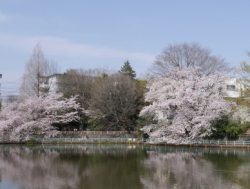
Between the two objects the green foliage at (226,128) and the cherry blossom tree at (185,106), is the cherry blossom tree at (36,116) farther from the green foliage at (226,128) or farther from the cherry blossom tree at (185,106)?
the green foliage at (226,128)

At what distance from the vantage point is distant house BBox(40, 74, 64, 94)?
52.8 m

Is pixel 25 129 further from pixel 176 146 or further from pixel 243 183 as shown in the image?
pixel 243 183

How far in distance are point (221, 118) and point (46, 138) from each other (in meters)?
18.4

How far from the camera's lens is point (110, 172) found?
22250 millimetres

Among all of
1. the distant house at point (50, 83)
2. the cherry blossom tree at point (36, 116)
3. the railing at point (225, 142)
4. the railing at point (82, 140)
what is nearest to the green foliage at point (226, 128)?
the railing at point (225, 142)

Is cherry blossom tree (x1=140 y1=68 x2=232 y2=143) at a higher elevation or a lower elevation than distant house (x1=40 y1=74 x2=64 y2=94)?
lower

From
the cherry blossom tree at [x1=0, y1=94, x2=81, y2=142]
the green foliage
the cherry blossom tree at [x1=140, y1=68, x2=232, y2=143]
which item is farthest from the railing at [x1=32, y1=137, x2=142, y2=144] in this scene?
the green foliage

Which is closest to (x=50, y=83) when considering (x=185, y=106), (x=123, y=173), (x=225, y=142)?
(x=185, y=106)

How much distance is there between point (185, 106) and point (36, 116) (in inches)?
645

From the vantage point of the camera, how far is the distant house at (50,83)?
52750mm

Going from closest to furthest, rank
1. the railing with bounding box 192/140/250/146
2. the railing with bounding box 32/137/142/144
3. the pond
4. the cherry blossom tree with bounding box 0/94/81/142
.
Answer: the pond
the railing with bounding box 192/140/250/146
the cherry blossom tree with bounding box 0/94/81/142
the railing with bounding box 32/137/142/144

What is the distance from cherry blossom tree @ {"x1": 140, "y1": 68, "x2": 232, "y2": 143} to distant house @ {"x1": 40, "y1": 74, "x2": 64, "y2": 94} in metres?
14.1

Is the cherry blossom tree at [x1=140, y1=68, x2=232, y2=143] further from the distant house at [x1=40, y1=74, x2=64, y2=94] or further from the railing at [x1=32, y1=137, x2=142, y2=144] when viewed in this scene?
the distant house at [x1=40, y1=74, x2=64, y2=94]

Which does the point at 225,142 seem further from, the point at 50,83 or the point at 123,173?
the point at 50,83
